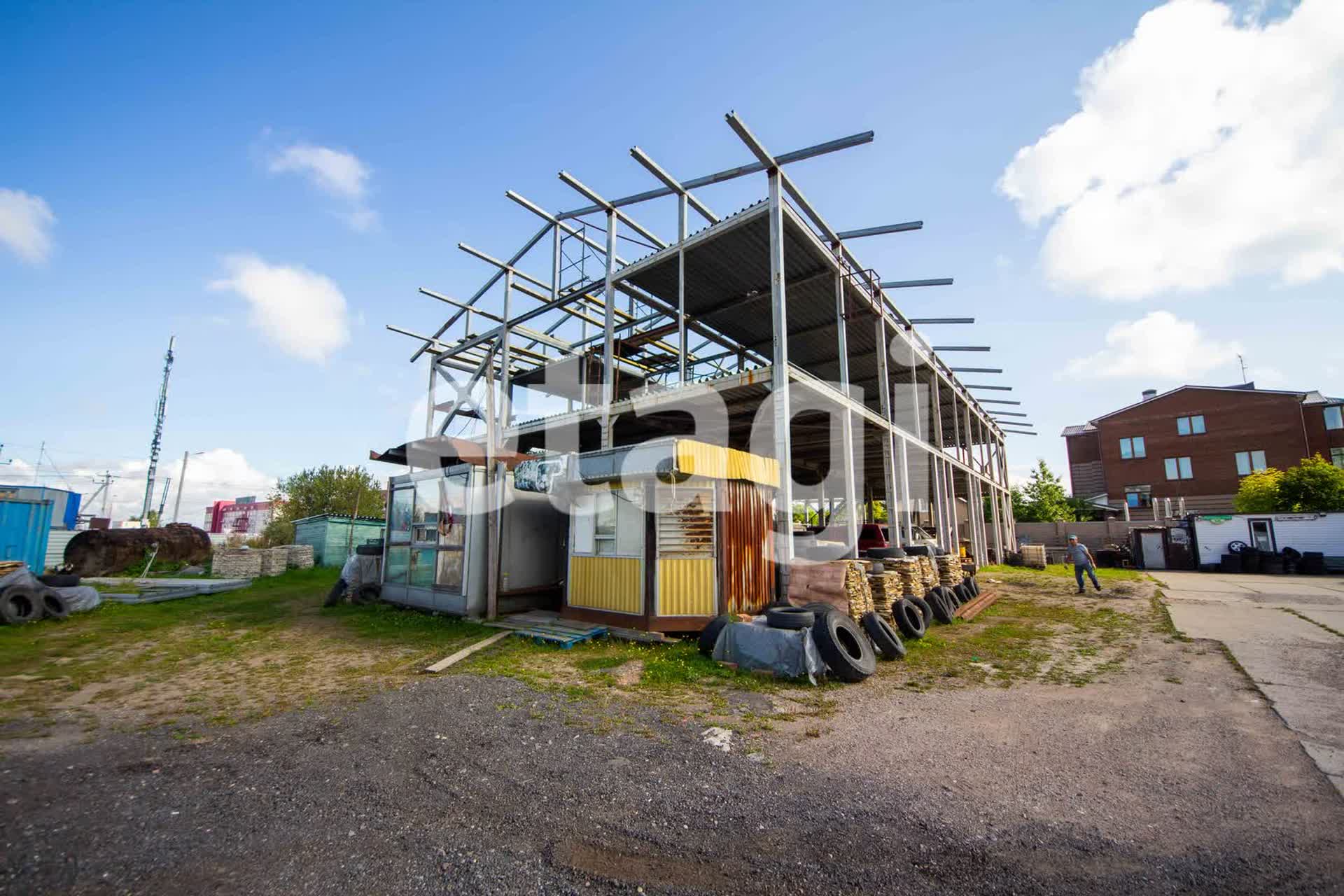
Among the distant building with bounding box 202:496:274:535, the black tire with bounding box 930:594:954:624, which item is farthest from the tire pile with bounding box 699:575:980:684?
the distant building with bounding box 202:496:274:535

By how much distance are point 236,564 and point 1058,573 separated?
30876mm

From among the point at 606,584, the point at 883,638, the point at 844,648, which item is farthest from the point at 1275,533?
the point at 606,584

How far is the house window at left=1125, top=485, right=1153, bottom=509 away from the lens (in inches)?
1419

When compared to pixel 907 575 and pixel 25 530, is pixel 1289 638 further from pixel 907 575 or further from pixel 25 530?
pixel 25 530

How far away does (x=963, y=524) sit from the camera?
28.7m

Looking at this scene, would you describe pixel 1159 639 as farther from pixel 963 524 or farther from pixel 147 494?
pixel 147 494

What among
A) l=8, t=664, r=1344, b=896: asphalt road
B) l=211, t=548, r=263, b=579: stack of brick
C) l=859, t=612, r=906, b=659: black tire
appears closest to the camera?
l=8, t=664, r=1344, b=896: asphalt road

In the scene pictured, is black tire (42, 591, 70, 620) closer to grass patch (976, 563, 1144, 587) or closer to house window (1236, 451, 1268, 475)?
grass patch (976, 563, 1144, 587)

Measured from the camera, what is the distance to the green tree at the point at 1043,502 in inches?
1415

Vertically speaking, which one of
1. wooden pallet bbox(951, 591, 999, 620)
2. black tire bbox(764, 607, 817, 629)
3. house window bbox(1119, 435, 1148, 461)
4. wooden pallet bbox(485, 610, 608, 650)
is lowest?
wooden pallet bbox(951, 591, 999, 620)

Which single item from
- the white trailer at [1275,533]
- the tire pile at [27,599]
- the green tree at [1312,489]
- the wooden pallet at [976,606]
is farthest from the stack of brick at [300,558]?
the green tree at [1312,489]

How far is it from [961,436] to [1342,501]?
51.8 feet

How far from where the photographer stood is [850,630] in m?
7.07

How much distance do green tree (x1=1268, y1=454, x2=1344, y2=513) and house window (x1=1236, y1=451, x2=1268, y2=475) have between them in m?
8.03
